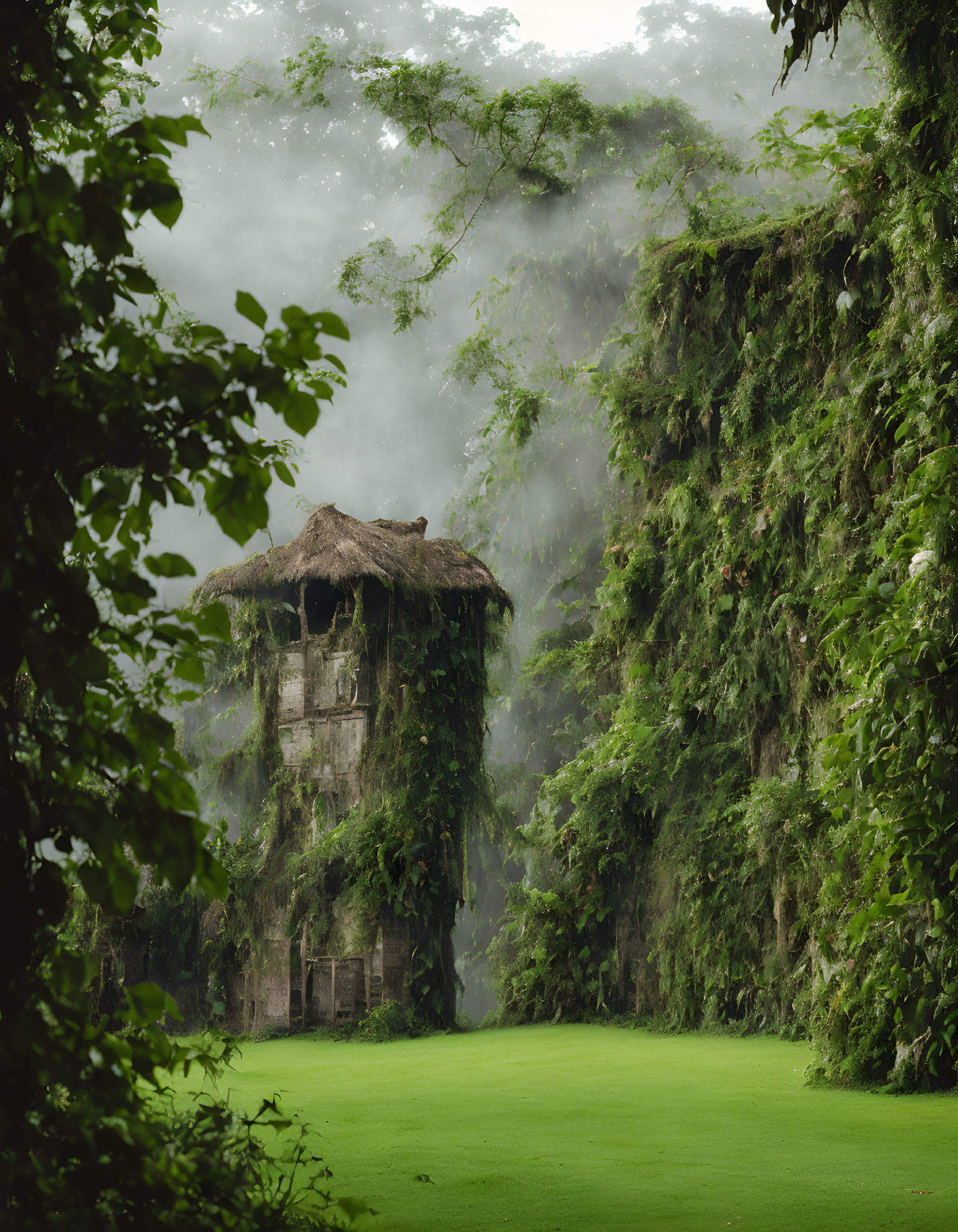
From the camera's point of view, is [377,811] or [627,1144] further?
[377,811]

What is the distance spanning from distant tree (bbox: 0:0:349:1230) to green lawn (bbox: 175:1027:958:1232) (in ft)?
5.21

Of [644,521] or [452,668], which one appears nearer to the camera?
[644,521]

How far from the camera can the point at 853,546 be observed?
6840 millimetres

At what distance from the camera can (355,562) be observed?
9211 mm

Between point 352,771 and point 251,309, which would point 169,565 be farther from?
point 352,771

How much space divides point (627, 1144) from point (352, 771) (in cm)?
608

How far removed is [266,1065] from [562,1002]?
2781mm

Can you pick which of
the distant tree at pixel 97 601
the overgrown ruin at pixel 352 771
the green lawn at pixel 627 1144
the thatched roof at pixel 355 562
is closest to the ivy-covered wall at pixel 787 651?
the green lawn at pixel 627 1144

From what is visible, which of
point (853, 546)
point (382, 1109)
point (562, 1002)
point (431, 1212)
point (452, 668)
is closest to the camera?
point (431, 1212)

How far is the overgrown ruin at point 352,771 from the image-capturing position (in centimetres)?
925

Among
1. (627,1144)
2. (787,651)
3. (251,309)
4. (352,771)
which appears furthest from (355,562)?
(251,309)

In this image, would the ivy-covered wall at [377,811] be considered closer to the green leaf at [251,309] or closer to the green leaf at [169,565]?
the green leaf at [169,565]

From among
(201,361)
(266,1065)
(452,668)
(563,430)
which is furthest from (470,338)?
(201,361)

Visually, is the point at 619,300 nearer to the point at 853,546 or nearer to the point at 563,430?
the point at 563,430
